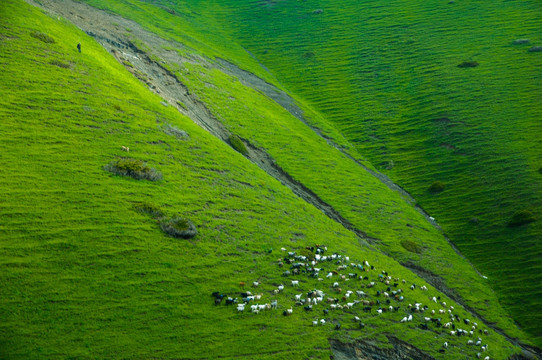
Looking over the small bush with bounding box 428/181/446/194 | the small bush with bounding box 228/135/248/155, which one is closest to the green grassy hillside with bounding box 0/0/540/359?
the small bush with bounding box 228/135/248/155

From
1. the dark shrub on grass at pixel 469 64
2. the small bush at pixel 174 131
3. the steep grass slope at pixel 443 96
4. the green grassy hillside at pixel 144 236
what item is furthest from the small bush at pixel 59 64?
the dark shrub on grass at pixel 469 64

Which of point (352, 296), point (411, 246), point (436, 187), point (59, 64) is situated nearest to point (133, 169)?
point (59, 64)

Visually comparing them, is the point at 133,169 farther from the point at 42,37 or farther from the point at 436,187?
the point at 436,187

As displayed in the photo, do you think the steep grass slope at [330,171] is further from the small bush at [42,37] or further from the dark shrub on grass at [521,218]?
the small bush at [42,37]

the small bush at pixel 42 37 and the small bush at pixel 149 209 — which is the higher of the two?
the small bush at pixel 42 37

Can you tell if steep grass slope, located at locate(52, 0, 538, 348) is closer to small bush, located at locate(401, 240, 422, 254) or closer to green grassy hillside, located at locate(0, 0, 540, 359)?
small bush, located at locate(401, 240, 422, 254)

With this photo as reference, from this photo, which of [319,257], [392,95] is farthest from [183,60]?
[319,257]
